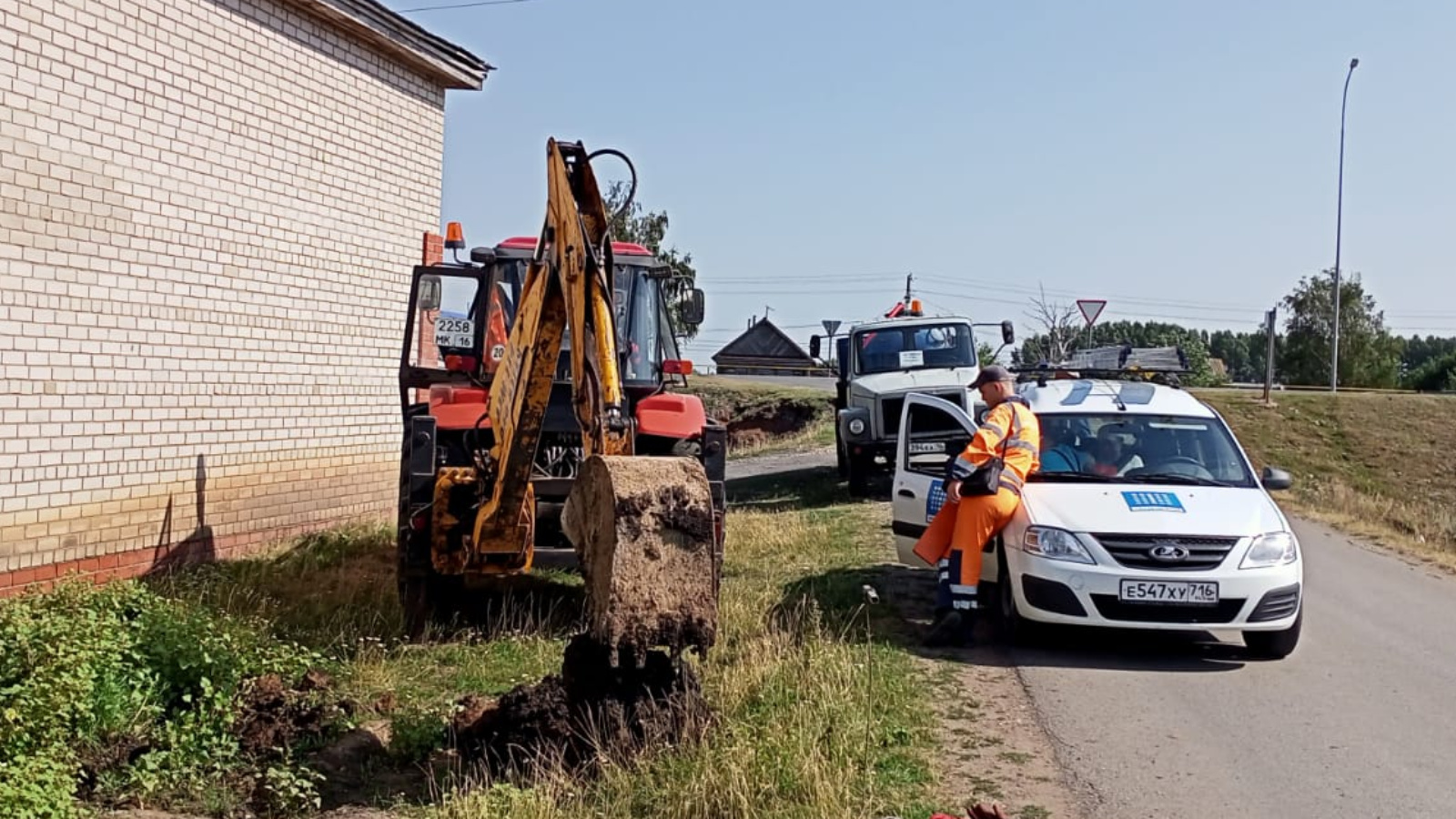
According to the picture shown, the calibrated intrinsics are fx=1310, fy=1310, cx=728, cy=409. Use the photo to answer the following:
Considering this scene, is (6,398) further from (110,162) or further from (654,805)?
(654,805)

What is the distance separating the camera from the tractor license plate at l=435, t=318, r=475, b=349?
9836 mm

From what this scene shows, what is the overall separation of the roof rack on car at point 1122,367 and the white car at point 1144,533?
1.20 metres

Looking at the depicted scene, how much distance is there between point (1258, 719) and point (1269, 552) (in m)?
1.54

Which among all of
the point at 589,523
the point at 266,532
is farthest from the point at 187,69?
the point at 589,523

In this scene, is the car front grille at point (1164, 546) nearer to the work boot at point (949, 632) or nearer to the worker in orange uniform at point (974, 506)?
the worker in orange uniform at point (974, 506)

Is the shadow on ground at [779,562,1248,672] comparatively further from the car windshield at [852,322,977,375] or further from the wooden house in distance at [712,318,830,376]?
the wooden house in distance at [712,318,830,376]

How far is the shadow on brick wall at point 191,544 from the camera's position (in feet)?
34.5

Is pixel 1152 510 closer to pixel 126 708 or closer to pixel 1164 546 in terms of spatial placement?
pixel 1164 546

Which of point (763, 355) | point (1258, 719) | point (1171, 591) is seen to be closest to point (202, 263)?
point (1171, 591)

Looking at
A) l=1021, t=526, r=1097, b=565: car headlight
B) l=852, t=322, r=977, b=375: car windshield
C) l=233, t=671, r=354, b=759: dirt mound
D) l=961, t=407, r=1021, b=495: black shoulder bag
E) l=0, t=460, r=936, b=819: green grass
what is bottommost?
l=233, t=671, r=354, b=759: dirt mound

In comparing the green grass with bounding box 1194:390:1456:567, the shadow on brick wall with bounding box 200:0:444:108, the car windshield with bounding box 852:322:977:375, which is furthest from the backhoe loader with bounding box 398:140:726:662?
the green grass with bounding box 1194:390:1456:567

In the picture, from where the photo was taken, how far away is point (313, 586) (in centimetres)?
1014

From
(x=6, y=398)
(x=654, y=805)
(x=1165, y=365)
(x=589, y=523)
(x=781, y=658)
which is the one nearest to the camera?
(x=654, y=805)

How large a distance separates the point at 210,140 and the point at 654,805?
8.13 m
